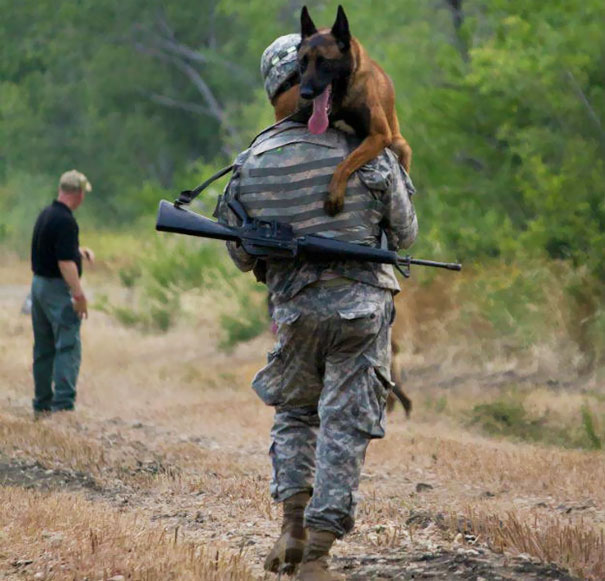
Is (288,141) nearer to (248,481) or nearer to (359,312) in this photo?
(359,312)

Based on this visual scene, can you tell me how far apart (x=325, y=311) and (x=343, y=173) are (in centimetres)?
51

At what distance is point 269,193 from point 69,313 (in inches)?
234

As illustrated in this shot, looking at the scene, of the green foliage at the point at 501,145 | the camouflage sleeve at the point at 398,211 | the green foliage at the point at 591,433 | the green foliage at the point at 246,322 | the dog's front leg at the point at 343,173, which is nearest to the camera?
the dog's front leg at the point at 343,173

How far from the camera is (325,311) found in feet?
17.0

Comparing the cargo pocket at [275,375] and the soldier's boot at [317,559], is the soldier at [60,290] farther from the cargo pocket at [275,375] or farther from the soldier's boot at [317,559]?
the soldier's boot at [317,559]

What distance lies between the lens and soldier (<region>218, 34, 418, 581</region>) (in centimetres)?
515

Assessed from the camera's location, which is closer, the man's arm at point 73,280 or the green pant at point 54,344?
the man's arm at point 73,280

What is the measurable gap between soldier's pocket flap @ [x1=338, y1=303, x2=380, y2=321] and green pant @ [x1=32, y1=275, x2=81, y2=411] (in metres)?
6.04

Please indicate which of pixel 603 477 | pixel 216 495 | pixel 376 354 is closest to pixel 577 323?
pixel 603 477

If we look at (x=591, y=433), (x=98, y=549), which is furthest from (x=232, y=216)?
(x=591, y=433)

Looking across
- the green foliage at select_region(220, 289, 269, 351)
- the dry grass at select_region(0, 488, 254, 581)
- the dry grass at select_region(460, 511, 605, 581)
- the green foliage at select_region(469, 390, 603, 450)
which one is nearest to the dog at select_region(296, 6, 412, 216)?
the dry grass at select_region(0, 488, 254, 581)

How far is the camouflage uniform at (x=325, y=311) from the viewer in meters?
5.15

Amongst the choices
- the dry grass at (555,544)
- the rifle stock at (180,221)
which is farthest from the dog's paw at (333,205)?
the dry grass at (555,544)

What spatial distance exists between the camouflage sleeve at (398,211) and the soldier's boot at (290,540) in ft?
3.42
